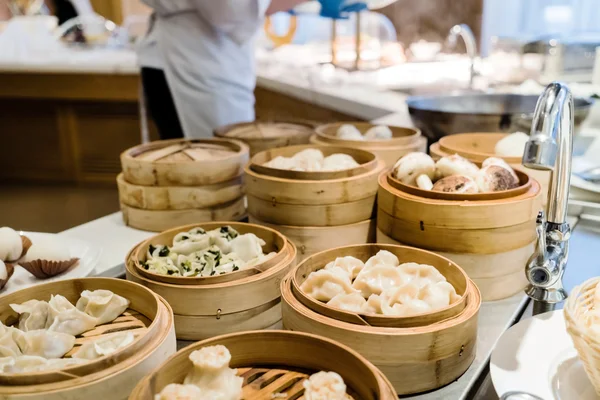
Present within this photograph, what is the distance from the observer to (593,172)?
1.63m

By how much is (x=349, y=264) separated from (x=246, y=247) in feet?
0.76

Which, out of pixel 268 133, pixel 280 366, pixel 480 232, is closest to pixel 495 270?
pixel 480 232

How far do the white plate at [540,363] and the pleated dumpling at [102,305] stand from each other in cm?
65

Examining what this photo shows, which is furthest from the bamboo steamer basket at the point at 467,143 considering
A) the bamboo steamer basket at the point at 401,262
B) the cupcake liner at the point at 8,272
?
the cupcake liner at the point at 8,272

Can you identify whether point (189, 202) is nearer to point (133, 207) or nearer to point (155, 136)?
point (133, 207)

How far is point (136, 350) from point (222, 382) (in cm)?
15

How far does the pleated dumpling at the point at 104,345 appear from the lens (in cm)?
87

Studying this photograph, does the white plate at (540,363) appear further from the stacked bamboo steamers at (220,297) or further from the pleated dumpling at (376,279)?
the stacked bamboo steamers at (220,297)

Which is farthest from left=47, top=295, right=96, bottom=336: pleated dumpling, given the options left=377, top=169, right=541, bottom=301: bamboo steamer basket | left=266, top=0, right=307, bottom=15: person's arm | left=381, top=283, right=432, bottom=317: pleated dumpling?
left=266, top=0, right=307, bottom=15: person's arm

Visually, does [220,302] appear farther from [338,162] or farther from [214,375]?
[338,162]

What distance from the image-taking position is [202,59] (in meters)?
2.52

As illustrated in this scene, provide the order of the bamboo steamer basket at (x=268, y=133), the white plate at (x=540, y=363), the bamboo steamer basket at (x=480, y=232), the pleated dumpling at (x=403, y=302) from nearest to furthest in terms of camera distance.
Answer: the white plate at (x=540, y=363) < the pleated dumpling at (x=403, y=302) < the bamboo steamer basket at (x=480, y=232) < the bamboo steamer basket at (x=268, y=133)

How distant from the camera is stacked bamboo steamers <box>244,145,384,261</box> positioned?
4.44 feet

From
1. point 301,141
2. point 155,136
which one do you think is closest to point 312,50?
point 155,136
